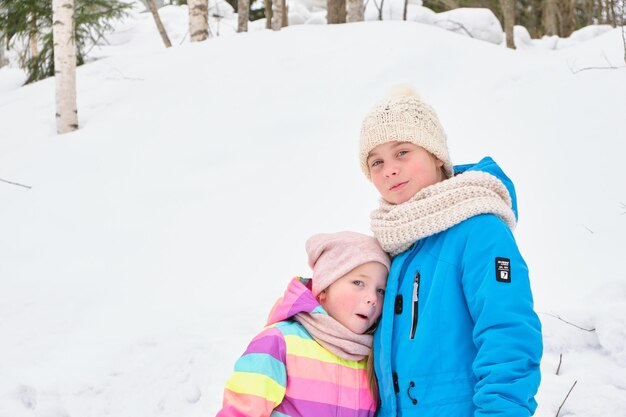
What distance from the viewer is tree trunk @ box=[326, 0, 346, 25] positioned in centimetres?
1112

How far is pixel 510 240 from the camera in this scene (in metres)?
1.72

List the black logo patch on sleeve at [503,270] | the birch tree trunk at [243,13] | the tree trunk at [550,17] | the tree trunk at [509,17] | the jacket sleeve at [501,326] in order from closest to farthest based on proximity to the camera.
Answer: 1. the jacket sleeve at [501,326]
2. the black logo patch on sleeve at [503,270]
3. the birch tree trunk at [243,13]
4. the tree trunk at [509,17]
5. the tree trunk at [550,17]

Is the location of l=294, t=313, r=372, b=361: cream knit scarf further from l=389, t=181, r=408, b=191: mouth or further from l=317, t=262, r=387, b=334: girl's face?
l=389, t=181, r=408, b=191: mouth

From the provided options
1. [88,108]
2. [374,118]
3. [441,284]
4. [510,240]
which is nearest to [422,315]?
[441,284]

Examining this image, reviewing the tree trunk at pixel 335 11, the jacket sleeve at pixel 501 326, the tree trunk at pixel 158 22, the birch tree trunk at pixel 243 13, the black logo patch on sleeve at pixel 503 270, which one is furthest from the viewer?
the tree trunk at pixel 158 22

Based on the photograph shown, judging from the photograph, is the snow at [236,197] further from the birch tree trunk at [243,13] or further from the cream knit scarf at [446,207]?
the birch tree trunk at [243,13]

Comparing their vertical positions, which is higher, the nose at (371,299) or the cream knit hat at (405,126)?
the cream knit hat at (405,126)

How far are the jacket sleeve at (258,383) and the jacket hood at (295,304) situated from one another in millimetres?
132

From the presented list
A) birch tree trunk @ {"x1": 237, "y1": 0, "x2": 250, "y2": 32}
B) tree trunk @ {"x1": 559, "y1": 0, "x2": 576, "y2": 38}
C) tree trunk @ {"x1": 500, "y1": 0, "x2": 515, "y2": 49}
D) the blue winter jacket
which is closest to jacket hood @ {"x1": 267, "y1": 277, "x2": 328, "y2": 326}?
the blue winter jacket

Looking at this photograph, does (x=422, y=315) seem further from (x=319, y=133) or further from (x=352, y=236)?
(x=319, y=133)

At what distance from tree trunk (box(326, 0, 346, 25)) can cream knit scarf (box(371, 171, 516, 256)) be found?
32.3ft

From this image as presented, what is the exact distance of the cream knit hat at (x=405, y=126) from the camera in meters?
2.00

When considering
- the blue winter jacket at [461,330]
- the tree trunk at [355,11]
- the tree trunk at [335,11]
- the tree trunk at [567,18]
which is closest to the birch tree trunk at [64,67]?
the tree trunk at [355,11]

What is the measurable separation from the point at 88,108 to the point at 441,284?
725cm
